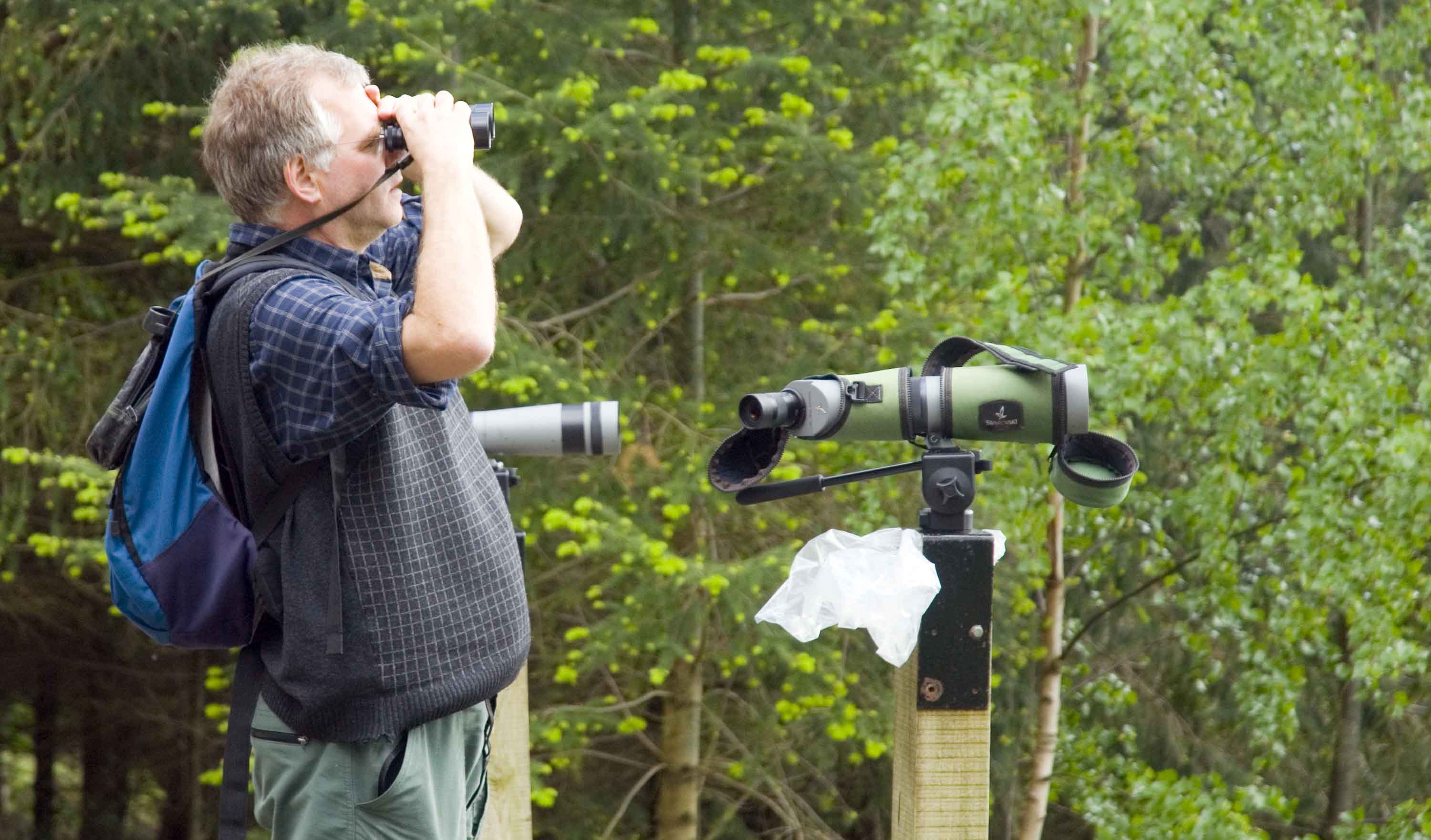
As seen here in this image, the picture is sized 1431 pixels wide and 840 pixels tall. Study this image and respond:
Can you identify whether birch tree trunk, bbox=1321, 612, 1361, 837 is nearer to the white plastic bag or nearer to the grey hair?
the white plastic bag

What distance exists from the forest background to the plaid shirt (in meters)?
2.79

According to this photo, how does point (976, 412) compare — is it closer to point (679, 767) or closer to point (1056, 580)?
point (1056, 580)

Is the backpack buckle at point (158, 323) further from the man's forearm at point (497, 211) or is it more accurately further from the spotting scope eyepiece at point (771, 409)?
the spotting scope eyepiece at point (771, 409)

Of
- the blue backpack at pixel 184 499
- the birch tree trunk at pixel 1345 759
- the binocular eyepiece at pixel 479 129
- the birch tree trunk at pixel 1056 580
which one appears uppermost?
the binocular eyepiece at pixel 479 129

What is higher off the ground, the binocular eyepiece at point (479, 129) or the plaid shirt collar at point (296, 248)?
the binocular eyepiece at point (479, 129)

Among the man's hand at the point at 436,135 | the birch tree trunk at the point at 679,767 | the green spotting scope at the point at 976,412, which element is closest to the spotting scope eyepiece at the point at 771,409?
the green spotting scope at the point at 976,412

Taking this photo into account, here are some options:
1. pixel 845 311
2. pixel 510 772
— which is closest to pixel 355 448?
pixel 510 772

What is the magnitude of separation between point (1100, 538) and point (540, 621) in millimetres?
2723

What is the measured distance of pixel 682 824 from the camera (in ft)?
19.7

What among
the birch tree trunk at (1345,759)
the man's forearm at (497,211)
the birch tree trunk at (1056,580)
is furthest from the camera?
the birch tree trunk at (1345,759)

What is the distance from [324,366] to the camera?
1.51 metres

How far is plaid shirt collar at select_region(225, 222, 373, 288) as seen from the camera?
1.70m

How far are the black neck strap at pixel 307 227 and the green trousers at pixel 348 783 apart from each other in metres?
0.57

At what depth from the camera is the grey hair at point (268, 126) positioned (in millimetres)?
1653
